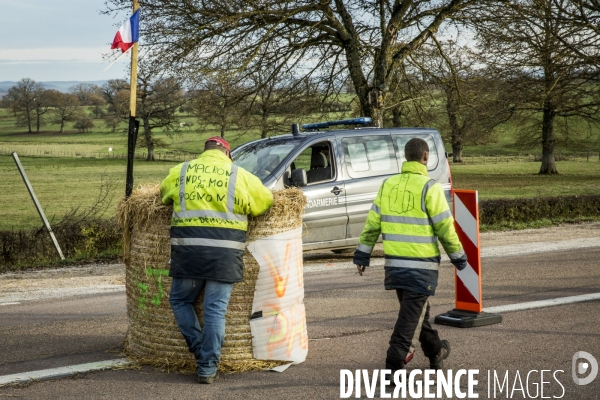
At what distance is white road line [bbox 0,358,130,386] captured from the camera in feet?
18.7

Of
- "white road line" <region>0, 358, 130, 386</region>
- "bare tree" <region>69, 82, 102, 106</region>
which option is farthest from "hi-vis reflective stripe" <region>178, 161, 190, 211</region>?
"bare tree" <region>69, 82, 102, 106</region>

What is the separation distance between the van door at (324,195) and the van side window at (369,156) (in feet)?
0.87

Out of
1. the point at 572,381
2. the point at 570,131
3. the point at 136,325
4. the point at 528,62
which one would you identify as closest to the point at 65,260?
the point at 136,325

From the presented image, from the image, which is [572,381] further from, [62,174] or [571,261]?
[62,174]

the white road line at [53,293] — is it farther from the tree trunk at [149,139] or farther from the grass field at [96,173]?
the tree trunk at [149,139]

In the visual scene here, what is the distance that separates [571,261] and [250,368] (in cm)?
737

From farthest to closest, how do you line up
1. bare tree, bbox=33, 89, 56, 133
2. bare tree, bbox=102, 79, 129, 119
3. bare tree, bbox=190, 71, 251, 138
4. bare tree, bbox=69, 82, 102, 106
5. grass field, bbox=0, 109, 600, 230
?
bare tree, bbox=69, 82, 102, 106
bare tree, bbox=33, 89, 56, 133
bare tree, bbox=102, 79, 129, 119
grass field, bbox=0, 109, 600, 230
bare tree, bbox=190, 71, 251, 138

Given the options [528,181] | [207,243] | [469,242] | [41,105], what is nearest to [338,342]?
[469,242]

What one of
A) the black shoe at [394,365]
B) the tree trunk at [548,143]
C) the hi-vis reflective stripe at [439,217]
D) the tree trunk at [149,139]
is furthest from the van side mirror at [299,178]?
the tree trunk at [149,139]

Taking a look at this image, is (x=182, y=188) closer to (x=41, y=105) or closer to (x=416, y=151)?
(x=416, y=151)

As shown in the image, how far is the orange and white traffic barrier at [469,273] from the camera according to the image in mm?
7383

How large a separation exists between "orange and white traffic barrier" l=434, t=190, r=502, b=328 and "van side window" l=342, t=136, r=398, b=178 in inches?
178

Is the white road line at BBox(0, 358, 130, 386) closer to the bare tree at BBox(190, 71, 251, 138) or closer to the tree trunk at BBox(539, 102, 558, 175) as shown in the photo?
the bare tree at BBox(190, 71, 251, 138)

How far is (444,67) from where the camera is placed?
21.9m
